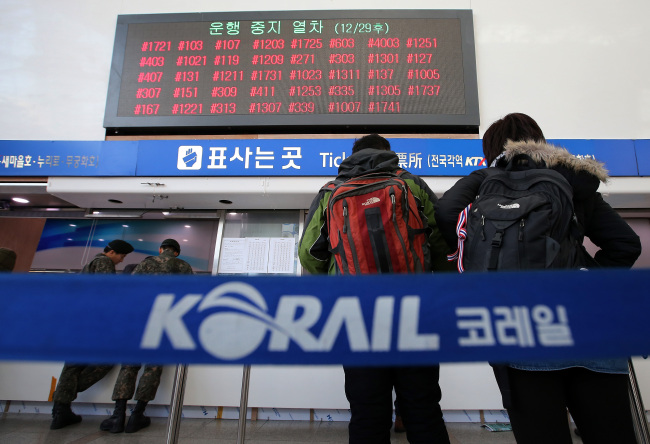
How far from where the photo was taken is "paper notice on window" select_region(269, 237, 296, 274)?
3.29 m

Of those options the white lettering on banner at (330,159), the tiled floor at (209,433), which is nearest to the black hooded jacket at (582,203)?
the tiled floor at (209,433)

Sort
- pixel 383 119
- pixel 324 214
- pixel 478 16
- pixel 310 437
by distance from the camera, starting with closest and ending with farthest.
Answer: pixel 324 214 < pixel 310 437 < pixel 383 119 < pixel 478 16

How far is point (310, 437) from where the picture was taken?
237 centimetres

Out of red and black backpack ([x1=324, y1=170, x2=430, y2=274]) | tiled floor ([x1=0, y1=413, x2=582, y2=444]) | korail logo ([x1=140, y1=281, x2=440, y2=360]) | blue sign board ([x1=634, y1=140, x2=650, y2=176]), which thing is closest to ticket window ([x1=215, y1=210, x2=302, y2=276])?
tiled floor ([x1=0, y1=413, x2=582, y2=444])

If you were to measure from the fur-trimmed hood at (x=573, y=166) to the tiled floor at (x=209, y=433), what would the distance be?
1.95 metres

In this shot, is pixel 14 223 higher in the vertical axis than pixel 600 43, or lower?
lower

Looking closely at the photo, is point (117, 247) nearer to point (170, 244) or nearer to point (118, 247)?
point (118, 247)

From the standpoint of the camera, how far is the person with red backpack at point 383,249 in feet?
3.47

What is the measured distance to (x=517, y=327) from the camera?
0.51 metres

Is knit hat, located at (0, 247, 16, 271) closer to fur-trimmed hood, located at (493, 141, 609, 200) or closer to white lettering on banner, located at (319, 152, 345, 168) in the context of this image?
white lettering on banner, located at (319, 152, 345, 168)

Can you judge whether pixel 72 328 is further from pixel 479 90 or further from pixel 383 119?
pixel 479 90

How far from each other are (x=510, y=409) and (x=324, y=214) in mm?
806

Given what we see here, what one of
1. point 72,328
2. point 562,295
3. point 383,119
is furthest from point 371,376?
point 383,119

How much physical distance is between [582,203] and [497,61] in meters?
2.96
